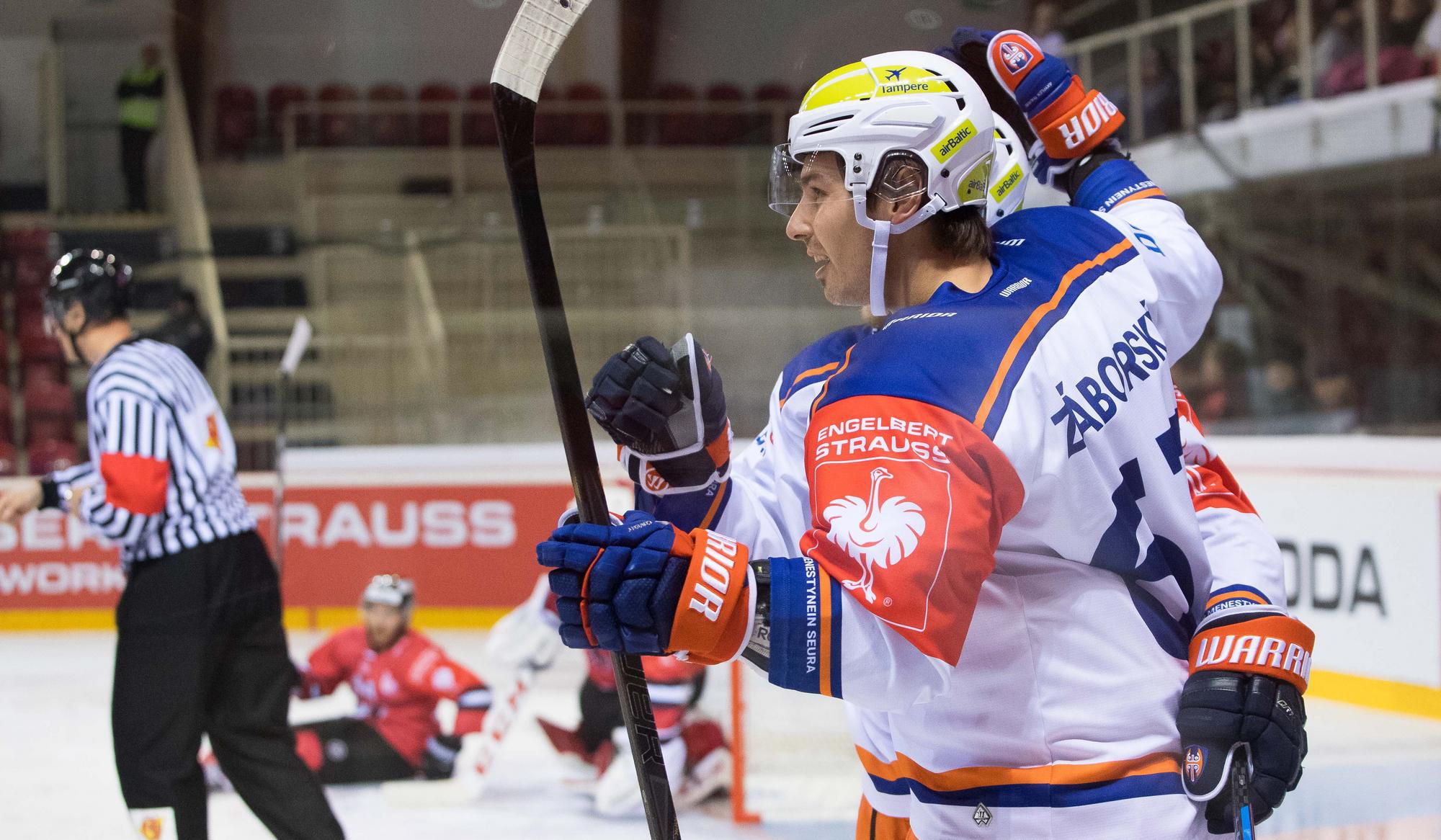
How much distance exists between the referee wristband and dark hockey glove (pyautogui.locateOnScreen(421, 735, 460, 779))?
4.09 ft

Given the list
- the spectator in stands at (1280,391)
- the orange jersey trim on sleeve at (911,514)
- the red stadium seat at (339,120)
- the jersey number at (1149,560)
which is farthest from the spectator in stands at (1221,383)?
the orange jersey trim on sleeve at (911,514)

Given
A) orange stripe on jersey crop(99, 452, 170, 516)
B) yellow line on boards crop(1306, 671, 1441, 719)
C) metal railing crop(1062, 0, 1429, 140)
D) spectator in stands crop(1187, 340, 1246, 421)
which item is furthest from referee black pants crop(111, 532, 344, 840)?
spectator in stands crop(1187, 340, 1246, 421)

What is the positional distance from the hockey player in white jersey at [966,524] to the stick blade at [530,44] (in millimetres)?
207

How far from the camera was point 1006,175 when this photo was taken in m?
1.29

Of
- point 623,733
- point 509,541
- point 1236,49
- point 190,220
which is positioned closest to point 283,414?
point 190,220

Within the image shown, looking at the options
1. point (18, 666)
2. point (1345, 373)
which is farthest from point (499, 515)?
point (1345, 373)

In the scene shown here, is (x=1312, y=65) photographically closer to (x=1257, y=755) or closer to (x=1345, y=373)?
(x=1345, y=373)

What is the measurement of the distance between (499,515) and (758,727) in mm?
1600

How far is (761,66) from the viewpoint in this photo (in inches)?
86.6

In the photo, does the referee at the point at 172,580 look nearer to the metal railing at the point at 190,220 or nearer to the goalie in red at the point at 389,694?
the goalie in red at the point at 389,694

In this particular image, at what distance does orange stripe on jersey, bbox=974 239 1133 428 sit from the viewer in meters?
0.88

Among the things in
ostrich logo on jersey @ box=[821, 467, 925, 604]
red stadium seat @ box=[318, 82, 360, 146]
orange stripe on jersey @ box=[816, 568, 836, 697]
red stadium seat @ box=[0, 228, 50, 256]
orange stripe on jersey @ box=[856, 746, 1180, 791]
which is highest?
red stadium seat @ box=[318, 82, 360, 146]

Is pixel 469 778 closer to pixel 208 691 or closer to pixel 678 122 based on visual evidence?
pixel 208 691

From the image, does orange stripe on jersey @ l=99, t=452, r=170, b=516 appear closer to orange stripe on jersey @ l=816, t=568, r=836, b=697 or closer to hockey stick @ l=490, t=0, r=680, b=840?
hockey stick @ l=490, t=0, r=680, b=840
